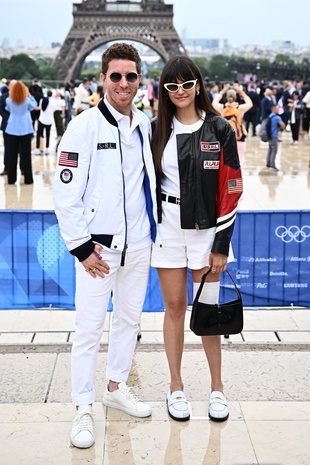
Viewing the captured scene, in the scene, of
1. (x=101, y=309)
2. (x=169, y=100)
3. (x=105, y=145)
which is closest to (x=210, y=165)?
(x=169, y=100)

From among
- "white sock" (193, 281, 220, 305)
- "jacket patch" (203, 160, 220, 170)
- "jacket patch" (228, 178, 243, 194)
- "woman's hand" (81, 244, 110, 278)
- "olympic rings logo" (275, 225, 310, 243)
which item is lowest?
"olympic rings logo" (275, 225, 310, 243)

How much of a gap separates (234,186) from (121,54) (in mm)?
904

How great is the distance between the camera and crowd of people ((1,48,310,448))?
380 centimetres

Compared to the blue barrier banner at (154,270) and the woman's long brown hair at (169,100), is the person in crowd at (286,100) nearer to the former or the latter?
the blue barrier banner at (154,270)

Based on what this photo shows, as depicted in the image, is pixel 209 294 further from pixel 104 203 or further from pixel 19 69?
pixel 19 69

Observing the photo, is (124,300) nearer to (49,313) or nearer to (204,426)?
(204,426)

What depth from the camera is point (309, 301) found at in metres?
6.27

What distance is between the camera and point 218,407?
411 cm

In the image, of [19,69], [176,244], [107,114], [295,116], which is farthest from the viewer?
[19,69]

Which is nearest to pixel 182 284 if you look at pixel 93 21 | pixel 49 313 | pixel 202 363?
pixel 202 363

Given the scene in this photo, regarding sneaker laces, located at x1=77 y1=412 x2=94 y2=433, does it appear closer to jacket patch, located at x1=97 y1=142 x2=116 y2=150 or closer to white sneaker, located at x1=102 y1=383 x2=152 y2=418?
white sneaker, located at x1=102 y1=383 x2=152 y2=418

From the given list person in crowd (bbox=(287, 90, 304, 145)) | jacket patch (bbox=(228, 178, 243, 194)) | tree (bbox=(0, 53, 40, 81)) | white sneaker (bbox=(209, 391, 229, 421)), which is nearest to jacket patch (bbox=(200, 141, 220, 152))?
jacket patch (bbox=(228, 178, 243, 194))

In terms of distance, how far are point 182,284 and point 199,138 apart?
0.81 m

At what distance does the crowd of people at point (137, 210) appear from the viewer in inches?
150
